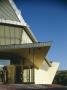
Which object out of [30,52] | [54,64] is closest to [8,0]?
[30,52]

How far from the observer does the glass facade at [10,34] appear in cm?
4069

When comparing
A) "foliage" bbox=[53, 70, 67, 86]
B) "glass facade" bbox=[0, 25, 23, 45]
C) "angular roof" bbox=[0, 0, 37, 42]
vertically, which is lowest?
"foliage" bbox=[53, 70, 67, 86]

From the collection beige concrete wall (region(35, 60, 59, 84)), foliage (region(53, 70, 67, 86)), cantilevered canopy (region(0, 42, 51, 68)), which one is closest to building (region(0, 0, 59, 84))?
cantilevered canopy (region(0, 42, 51, 68))

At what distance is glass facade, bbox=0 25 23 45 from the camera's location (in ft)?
133

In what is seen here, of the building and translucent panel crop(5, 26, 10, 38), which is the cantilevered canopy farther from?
translucent panel crop(5, 26, 10, 38)

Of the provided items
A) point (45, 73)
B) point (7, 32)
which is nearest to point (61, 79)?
point (45, 73)

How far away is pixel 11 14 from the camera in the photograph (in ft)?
136

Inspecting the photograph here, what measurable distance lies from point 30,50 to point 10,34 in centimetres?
363

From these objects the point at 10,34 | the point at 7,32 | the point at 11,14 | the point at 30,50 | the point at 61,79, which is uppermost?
the point at 11,14

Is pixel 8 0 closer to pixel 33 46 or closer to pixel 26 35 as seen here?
pixel 26 35

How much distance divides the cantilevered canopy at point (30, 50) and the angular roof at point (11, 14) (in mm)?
3192

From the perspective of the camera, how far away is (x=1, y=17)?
1591 inches

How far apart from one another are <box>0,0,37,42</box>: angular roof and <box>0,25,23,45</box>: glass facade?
31.8 inches

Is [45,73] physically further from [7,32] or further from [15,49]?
[15,49]
